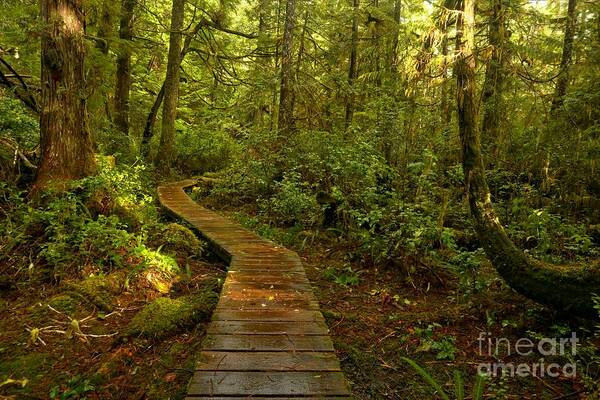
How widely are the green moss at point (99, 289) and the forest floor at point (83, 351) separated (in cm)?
6

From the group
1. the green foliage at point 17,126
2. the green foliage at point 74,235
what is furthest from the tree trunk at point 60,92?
the green foliage at point 17,126

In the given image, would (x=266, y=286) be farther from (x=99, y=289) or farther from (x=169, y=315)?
(x=99, y=289)

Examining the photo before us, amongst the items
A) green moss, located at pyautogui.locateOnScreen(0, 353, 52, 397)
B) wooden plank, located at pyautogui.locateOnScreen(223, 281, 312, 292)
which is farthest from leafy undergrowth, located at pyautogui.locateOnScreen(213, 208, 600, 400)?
green moss, located at pyautogui.locateOnScreen(0, 353, 52, 397)

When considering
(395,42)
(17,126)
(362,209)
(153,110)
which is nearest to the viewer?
(362,209)

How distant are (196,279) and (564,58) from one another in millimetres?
15054

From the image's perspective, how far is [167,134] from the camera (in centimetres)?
1498

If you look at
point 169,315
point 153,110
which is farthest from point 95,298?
point 153,110

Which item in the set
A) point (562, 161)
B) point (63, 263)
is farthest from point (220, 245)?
point (562, 161)

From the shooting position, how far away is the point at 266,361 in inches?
128

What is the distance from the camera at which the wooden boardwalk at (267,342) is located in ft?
9.43

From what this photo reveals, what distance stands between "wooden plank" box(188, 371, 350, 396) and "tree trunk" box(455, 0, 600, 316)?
2713mm

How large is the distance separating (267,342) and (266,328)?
27 cm

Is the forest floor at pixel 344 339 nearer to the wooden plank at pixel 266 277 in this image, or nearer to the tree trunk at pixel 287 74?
the wooden plank at pixel 266 277

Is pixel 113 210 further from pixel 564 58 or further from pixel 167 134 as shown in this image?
pixel 564 58
